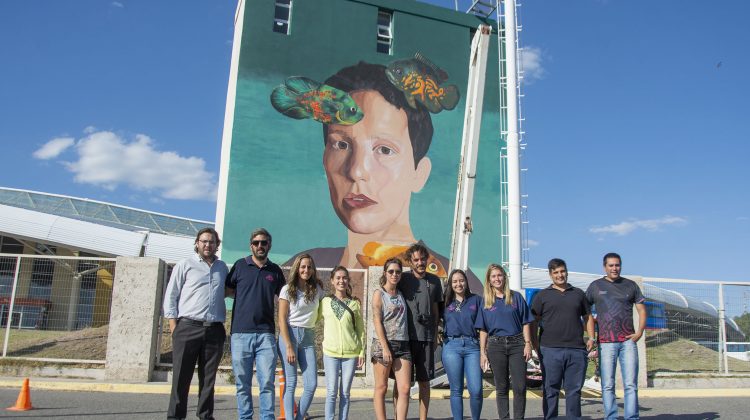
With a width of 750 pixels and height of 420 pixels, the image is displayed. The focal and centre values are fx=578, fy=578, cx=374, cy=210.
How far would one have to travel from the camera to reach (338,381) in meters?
5.49

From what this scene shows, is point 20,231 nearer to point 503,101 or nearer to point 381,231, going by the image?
point 381,231

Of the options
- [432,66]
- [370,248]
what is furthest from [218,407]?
[432,66]

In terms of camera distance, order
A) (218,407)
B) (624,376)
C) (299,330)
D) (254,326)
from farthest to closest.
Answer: (218,407) → (624,376) → (299,330) → (254,326)

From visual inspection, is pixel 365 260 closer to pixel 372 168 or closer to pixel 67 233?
pixel 372 168

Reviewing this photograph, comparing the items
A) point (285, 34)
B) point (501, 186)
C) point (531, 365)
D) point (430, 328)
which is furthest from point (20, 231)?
point (430, 328)

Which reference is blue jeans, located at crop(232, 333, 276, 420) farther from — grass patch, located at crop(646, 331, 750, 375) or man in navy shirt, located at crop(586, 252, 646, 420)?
grass patch, located at crop(646, 331, 750, 375)

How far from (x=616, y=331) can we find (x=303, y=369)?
325cm

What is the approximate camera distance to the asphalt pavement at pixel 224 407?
685 cm

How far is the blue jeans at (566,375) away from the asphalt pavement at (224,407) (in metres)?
1.65

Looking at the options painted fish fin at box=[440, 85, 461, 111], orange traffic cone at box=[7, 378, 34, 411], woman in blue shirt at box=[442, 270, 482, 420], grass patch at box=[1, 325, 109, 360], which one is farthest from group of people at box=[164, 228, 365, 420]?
painted fish fin at box=[440, 85, 461, 111]

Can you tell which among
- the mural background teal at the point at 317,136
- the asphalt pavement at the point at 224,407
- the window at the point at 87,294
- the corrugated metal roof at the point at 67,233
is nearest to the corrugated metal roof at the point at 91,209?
the corrugated metal roof at the point at 67,233

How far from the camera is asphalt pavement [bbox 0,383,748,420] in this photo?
685cm

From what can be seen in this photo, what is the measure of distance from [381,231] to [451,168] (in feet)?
13.5

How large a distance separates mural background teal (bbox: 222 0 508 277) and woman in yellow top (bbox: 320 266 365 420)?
49.7 ft
